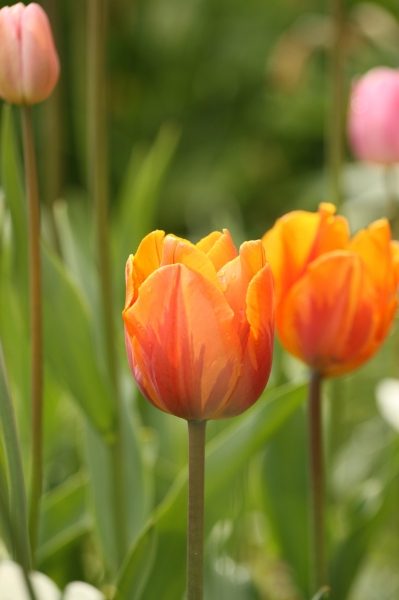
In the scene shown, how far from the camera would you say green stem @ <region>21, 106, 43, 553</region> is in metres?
0.59

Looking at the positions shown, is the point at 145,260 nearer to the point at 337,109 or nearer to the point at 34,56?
the point at 34,56

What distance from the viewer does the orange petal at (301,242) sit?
2.01 ft

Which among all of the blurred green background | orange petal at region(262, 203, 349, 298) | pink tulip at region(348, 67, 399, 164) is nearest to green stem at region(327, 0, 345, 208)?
the blurred green background

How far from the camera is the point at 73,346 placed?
2.47 feet

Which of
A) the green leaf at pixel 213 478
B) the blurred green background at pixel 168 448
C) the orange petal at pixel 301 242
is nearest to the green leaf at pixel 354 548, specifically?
the blurred green background at pixel 168 448

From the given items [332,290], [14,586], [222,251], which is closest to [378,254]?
[332,290]

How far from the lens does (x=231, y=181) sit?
2346 mm

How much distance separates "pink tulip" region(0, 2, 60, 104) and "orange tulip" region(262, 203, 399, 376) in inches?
5.6

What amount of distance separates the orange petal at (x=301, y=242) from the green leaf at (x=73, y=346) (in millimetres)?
172

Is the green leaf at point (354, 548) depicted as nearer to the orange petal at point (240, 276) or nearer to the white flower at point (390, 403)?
the white flower at point (390, 403)

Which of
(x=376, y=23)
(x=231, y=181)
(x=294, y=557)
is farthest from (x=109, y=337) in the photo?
(x=231, y=181)

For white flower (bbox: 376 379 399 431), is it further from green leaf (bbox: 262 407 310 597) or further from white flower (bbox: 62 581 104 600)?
white flower (bbox: 62 581 104 600)

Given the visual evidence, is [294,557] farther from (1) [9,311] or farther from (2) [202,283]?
(2) [202,283]

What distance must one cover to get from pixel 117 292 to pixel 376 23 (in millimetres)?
806
